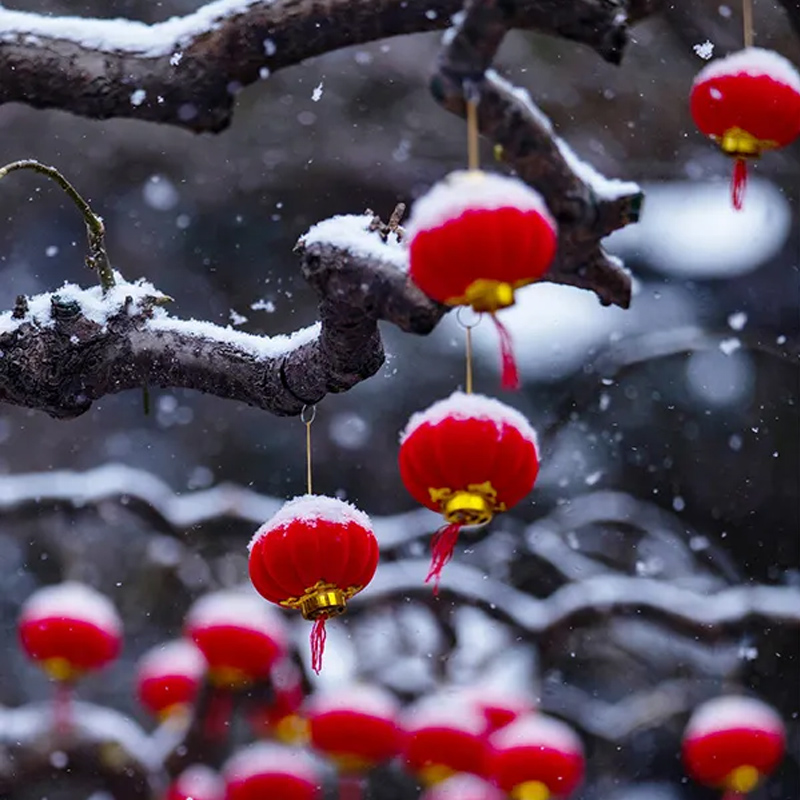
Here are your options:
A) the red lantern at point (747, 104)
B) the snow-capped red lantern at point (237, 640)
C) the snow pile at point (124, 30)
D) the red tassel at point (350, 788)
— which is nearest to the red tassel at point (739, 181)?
the red lantern at point (747, 104)

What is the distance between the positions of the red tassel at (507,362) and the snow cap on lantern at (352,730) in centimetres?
273

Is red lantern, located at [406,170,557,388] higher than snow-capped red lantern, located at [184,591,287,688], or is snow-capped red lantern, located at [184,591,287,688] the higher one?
red lantern, located at [406,170,557,388]

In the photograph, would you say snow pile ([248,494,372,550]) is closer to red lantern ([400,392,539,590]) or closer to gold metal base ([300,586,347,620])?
gold metal base ([300,586,347,620])

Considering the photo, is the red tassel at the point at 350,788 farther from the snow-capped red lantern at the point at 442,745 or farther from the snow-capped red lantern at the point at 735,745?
the snow-capped red lantern at the point at 735,745

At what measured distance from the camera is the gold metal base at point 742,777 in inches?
200

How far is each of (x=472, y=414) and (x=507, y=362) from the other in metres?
0.24

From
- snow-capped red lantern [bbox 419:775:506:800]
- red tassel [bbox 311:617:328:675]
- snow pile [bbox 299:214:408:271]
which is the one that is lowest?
snow-capped red lantern [bbox 419:775:506:800]

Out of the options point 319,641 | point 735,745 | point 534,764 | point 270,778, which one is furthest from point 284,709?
point 319,641

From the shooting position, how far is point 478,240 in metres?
2.07

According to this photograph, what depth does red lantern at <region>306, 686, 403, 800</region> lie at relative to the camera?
15.9ft

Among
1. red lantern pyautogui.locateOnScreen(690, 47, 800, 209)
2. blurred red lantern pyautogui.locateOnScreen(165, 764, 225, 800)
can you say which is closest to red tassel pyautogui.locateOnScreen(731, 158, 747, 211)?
red lantern pyautogui.locateOnScreen(690, 47, 800, 209)

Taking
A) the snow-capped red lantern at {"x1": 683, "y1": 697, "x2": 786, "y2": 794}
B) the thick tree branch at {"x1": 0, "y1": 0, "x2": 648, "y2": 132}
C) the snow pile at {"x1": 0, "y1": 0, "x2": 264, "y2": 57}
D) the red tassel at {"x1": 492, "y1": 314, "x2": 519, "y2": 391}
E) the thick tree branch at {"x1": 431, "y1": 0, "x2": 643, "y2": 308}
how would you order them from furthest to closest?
the snow-capped red lantern at {"x1": 683, "y1": 697, "x2": 786, "y2": 794} < the snow pile at {"x1": 0, "y1": 0, "x2": 264, "y2": 57} < the thick tree branch at {"x1": 0, "y1": 0, "x2": 648, "y2": 132} < the red tassel at {"x1": 492, "y1": 314, "x2": 519, "y2": 391} < the thick tree branch at {"x1": 431, "y1": 0, "x2": 643, "y2": 308}

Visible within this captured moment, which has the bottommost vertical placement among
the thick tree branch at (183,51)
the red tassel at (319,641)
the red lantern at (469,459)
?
the red tassel at (319,641)

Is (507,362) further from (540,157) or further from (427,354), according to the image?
(427,354)
